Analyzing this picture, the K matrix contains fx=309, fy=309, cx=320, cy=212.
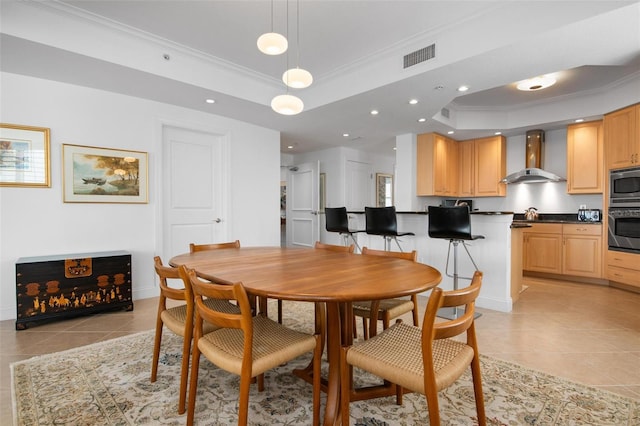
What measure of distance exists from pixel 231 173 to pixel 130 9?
Result: 2360 mm

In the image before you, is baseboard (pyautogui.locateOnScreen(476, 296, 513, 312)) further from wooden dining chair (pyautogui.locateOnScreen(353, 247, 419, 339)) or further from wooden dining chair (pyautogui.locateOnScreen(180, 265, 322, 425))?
wooden dining chair (pyautogui.locateOnScreen(180, 265, 322, 425))

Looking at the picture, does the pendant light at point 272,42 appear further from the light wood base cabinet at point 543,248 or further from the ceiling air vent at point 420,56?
the light wood base cabinet at point 543,248

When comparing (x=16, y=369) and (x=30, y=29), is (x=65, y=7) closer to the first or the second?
(x=30, y=29)

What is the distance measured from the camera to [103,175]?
140 inches

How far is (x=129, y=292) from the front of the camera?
132 inches

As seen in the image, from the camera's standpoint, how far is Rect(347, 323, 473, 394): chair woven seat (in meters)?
1.21

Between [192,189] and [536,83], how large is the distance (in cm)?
492

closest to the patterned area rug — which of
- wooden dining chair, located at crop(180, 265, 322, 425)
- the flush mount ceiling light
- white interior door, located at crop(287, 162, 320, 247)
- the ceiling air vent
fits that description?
wooden dining chair, located at crop(180, 265, 322, 425)

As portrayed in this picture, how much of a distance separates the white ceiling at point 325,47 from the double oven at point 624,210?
38.1 inches

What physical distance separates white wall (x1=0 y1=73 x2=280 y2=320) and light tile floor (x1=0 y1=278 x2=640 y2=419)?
2.18ft

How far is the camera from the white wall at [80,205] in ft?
10.1

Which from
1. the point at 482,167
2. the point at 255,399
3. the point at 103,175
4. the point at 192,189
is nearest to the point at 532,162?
the point at 482,167

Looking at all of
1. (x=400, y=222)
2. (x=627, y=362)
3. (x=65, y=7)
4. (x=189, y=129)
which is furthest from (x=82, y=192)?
(x=627, y=362)

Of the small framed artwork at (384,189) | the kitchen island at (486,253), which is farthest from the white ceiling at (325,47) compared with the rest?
the small framed artwork at (384,189)
